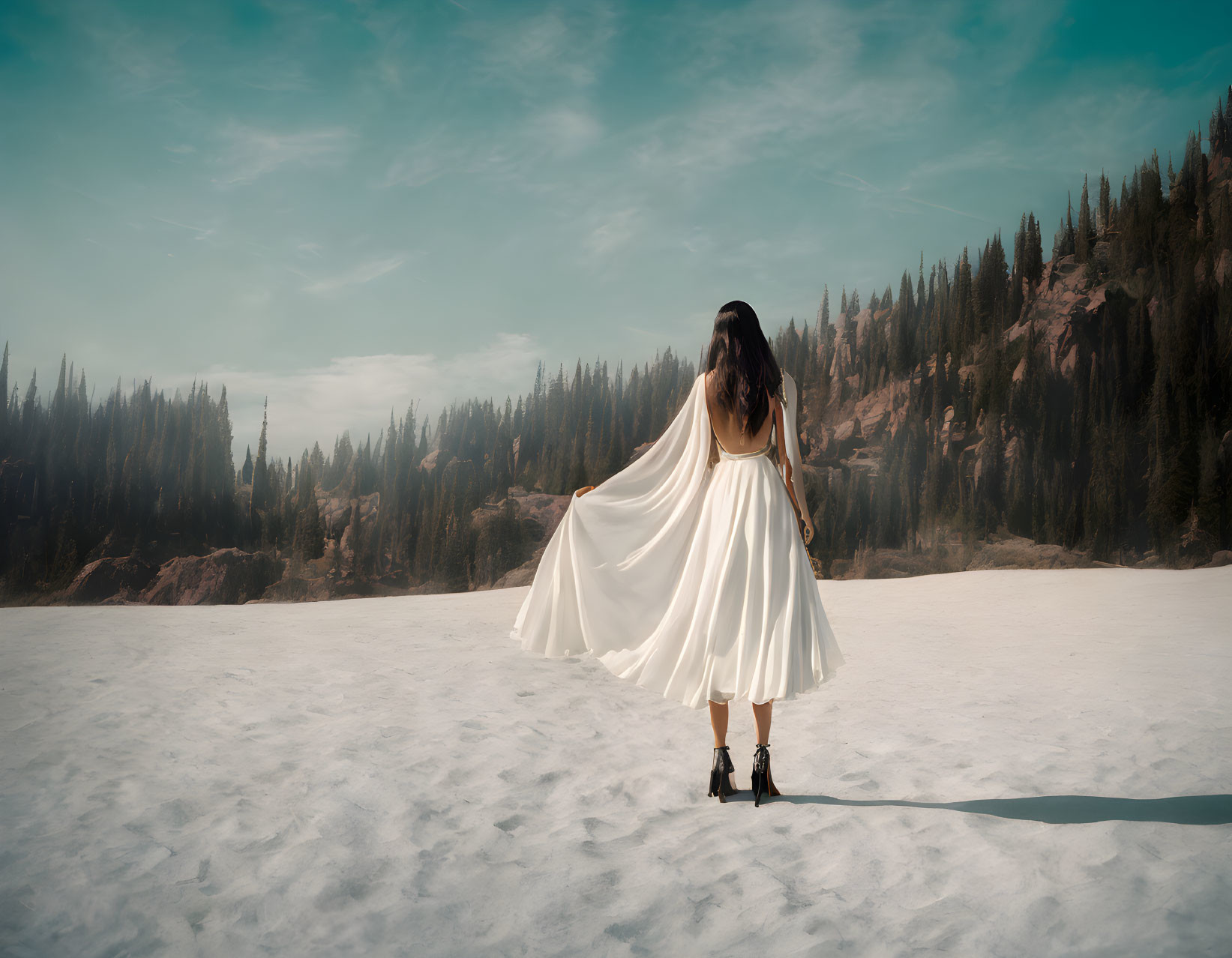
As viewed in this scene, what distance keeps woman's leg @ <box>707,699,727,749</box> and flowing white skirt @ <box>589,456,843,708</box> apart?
0.15 ft

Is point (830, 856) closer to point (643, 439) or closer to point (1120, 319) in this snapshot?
point (1120, 319)

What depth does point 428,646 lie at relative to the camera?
664 centimetres

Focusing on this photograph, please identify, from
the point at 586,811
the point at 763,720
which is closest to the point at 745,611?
the point at 763,720

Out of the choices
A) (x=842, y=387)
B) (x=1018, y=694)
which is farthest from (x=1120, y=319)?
(x=1018, y=694)

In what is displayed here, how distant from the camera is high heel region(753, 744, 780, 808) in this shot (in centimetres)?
303

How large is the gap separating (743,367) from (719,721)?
1.74 m

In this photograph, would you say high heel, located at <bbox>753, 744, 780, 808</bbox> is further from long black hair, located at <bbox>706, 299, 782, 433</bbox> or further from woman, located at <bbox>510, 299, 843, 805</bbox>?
long black hair, located at <bbox>706, 299, 782, 433</bbox>

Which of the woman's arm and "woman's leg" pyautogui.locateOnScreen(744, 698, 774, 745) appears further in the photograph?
the woman's arm

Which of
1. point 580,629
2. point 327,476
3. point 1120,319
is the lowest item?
point 580,629

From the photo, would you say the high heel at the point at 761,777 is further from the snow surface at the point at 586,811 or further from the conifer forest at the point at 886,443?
the conifer forest at the point at 886,443

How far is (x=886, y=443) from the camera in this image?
31562mm

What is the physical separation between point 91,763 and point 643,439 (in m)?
40.0

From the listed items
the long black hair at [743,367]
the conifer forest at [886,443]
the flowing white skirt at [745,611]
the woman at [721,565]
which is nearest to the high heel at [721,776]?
the woman at [721,565]

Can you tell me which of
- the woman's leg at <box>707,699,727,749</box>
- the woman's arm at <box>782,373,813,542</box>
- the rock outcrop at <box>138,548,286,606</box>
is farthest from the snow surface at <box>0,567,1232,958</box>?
the rock outcrop at <box>138,548,286,606</box>
